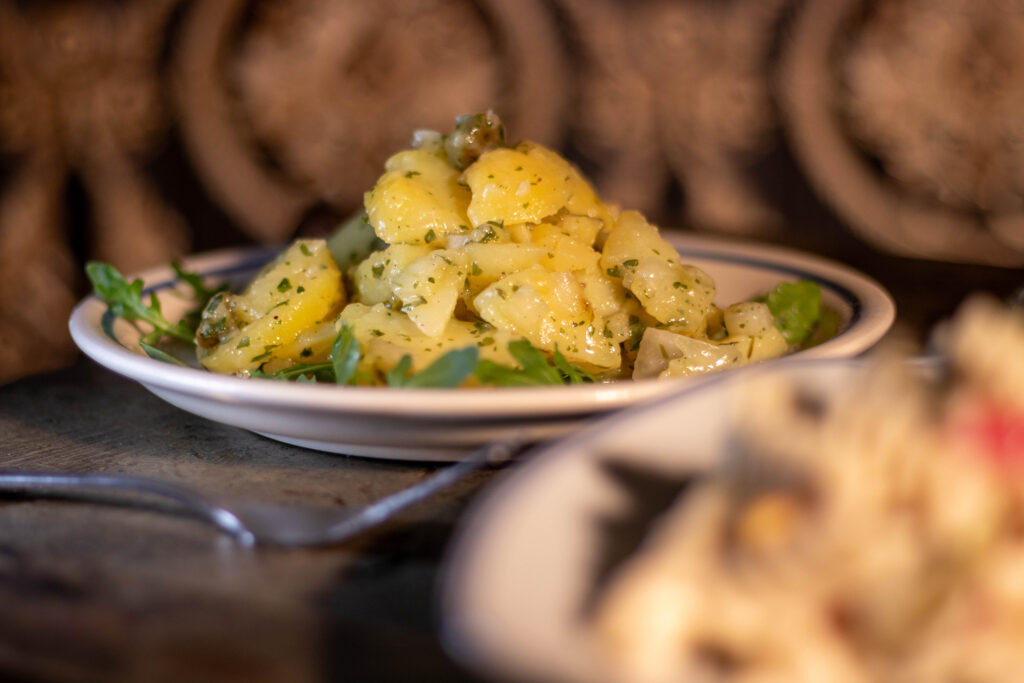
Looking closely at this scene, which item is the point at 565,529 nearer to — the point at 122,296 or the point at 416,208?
the point at 416,208

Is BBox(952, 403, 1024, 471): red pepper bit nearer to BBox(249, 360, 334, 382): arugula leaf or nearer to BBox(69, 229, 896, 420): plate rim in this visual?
BBox(69, 229, 896, 420): plate rim

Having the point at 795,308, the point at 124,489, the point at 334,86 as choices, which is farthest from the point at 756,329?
the point at 334,86

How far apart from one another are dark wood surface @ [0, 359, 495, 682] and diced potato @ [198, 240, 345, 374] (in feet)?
0.71

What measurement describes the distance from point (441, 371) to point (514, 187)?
1.22ft

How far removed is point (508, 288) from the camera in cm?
114

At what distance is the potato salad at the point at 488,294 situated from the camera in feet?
3.67

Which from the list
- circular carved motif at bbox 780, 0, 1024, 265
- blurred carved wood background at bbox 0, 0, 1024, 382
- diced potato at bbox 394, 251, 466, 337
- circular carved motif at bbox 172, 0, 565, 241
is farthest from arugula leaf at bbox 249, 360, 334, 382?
circular carved motif at bbox 780, 0, 1024, 265

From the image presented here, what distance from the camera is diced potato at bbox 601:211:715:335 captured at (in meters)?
1.21

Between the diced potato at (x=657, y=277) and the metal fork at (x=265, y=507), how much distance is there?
0.37 meters

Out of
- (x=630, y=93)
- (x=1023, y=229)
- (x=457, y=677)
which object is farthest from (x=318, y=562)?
(x=1023, y=229)

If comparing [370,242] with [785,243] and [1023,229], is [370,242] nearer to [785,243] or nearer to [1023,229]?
[785,243]

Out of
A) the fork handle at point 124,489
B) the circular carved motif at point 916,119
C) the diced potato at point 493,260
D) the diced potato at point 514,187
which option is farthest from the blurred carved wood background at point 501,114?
the fork handle at point 124,489

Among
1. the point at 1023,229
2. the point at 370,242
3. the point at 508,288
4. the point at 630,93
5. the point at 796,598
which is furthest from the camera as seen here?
the point at 630,93

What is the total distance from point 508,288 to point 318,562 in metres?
0.48
